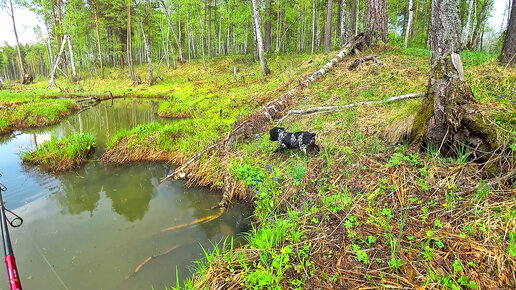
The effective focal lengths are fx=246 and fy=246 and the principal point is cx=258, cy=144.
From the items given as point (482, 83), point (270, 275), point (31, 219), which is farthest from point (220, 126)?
point (482, 83)

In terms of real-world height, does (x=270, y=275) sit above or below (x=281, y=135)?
below

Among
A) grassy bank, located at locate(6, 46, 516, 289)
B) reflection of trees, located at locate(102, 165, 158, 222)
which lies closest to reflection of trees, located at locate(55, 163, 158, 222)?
reflection of trees, located at locate(102, 165, 158, 222)

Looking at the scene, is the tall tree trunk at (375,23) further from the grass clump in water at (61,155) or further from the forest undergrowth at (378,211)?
the grass clump in water at (61,155)

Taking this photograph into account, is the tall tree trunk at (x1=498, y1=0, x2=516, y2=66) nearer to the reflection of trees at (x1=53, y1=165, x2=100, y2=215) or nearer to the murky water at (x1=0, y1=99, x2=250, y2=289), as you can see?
the murky water at (x1=0, y1=99, x2=250, y2=289)

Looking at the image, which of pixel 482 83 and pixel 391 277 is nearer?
pixel 391 277

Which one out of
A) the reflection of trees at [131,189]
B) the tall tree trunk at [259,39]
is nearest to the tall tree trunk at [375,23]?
the tall tree trunk at [259,39]

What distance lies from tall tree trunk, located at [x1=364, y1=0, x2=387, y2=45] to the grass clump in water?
980cm

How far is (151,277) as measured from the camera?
10.2ft

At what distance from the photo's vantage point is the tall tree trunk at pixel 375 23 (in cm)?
862

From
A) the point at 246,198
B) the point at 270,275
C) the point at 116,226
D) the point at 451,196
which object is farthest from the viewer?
the point at 246,198

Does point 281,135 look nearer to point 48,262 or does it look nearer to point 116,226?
point 116,226

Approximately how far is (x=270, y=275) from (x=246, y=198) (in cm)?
249

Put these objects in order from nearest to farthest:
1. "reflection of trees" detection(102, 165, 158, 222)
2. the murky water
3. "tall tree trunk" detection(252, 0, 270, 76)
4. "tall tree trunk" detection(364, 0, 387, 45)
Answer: the murky water
"reflection of trees" detection(102, 165, 158, 222)
"tall tree trunk" detection(364, 0, 387, 45)
"tall tree trunk" detection(252, 0, 270, 76)

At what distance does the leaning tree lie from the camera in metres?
2.67
